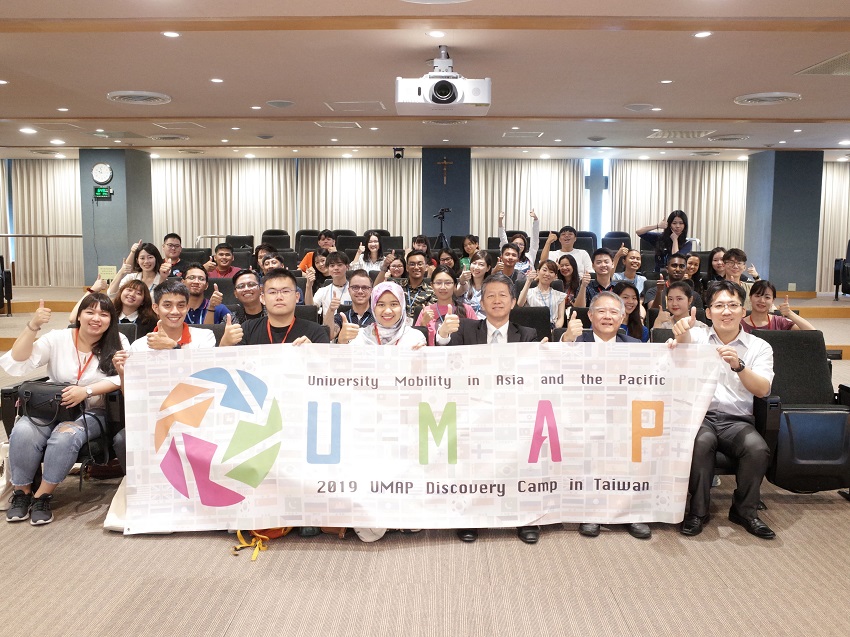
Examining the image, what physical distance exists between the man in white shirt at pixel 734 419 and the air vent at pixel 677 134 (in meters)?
7.36

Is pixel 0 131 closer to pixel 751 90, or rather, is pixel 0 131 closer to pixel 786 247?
pixel 751 90

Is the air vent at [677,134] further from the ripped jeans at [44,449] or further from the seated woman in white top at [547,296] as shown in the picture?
the ripped jeans at [44,449]

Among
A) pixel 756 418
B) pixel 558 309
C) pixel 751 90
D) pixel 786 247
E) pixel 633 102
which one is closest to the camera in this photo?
pixel 756 418

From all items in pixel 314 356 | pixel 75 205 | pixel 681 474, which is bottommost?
pixel 681 474

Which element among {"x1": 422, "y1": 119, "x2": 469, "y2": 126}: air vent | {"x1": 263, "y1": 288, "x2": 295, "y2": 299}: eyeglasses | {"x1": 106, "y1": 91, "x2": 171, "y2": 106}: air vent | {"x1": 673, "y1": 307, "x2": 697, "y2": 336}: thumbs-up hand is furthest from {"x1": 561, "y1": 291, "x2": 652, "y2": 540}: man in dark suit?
{"x1": 422, "y1": 119, "x2": 469, "y2": 126}: air vent

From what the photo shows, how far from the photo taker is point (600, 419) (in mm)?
3287

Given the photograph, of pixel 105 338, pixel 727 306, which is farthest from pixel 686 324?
pixel 105 338

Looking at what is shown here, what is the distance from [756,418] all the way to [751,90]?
4898 millimetres

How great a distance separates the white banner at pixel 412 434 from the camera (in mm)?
3205

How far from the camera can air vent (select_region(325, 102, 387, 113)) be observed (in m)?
8.16

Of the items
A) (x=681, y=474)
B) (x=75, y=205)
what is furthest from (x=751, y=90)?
(x=75, y=205)

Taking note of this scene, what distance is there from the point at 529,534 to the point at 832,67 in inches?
203

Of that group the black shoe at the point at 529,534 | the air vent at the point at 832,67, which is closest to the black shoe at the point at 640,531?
the black shoe at the point at 529,534

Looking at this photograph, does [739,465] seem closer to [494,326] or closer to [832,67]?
[494,326]
